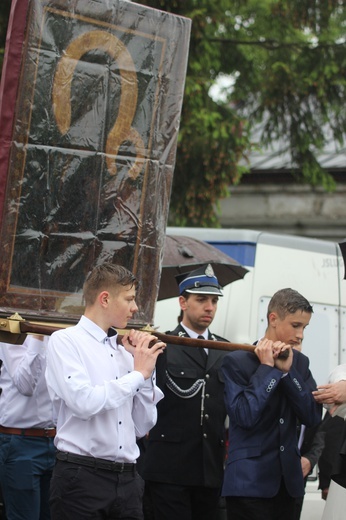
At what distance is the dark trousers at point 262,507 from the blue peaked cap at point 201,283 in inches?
62.6

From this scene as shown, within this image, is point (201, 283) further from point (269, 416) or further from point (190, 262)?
point (190, 262)

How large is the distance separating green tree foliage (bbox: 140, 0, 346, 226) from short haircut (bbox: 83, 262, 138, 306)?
7808 mm

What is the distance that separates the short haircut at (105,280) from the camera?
5344 millimetres

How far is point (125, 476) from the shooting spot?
5.34m

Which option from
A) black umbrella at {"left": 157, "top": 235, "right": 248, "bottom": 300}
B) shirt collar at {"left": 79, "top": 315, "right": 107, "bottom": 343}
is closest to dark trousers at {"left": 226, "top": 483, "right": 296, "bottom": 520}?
shirt collar at {"left": 79, "top": 315, "right": 107, "bottom": 343}

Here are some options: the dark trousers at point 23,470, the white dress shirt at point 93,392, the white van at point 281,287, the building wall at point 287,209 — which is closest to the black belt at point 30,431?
the dark trousers at point 23,470

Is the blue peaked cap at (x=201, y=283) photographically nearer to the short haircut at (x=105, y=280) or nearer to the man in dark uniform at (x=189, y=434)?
the man in dark uniform at (x=189, y=434)

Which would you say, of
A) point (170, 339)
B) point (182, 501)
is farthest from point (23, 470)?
point (170, 339)

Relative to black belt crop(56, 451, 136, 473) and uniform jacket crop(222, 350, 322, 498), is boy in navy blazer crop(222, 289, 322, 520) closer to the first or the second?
uniform jacket crop(222, 350, 322, 498)

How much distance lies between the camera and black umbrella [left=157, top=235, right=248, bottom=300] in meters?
9.09

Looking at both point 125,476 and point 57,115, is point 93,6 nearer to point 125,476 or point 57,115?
point 57,115

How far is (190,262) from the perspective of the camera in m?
9.29

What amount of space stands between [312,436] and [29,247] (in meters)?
2.83

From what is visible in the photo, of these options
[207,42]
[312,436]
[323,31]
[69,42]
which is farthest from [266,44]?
[69,42]
